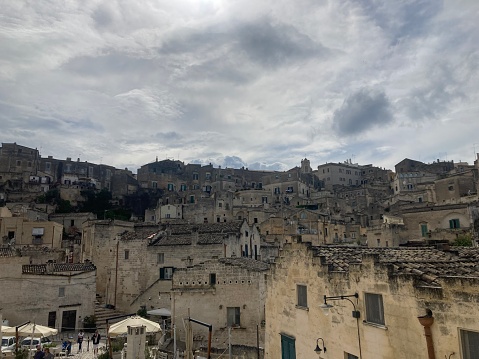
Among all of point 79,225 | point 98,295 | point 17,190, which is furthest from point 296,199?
point 17,190

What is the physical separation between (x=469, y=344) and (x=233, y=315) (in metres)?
18.5

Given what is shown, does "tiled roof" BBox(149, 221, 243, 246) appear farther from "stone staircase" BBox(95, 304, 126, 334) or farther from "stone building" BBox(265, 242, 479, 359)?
"stone building" BBox(265, 242, 479, 359)

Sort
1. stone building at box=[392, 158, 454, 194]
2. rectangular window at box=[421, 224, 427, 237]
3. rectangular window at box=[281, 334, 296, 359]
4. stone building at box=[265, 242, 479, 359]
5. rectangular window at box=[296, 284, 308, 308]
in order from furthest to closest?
stone building at box=[392, 158, 454, 194], rectangular window at box=[421, 224, 427, 237], rectangular window at box=[281, 334, 296, 359], rectangular window at box=[296, 284, 308, 308], stone building at box=[265, 242, 479, 359]

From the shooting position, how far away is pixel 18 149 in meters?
86.3

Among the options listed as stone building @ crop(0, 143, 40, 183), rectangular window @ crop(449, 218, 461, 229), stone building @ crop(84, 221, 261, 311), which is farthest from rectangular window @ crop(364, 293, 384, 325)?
stone building @ crop(0, 143, 40, 183)

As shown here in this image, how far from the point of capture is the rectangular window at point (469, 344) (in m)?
8.79

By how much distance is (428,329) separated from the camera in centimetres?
963

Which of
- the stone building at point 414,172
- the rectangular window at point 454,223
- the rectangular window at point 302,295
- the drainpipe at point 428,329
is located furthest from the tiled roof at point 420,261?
the stone building at point 414,172

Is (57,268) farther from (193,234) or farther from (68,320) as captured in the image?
(193,234)

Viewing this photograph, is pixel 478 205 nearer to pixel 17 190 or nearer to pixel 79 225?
pixel 79 225

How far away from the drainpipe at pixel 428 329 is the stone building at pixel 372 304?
0.02 metres

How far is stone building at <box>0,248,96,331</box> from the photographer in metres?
30.7

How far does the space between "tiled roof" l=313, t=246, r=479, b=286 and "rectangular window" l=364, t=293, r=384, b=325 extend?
1099mm

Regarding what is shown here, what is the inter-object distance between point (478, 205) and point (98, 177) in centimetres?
7999
